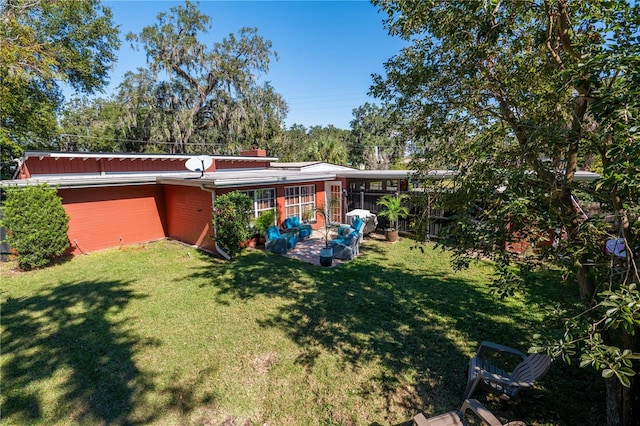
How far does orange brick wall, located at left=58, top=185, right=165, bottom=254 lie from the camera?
32.9 feet

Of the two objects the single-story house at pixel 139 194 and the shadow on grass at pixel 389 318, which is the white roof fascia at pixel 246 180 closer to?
the single-story house at pixel 139 194

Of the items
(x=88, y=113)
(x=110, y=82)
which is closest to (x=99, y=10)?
(x=110, y=82)

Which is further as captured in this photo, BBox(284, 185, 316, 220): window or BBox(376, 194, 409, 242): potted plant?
BBox(284, 185, 316, 220): window

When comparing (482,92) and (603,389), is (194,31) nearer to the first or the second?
(482,92)

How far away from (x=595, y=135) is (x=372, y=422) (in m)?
3.56

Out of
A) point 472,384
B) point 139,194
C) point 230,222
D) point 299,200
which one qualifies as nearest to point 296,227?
point 299,200

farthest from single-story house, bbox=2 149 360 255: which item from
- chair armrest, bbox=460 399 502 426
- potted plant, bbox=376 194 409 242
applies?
chair armrest, bbox=460 399 502 426

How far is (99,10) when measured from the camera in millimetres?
19109

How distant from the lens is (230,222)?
911 centimetres

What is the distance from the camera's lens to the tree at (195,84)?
22047 millimetres

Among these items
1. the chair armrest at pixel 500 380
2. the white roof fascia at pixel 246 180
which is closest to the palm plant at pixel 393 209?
the white roof fascia at pixel 246 180

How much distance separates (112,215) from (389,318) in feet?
34.2

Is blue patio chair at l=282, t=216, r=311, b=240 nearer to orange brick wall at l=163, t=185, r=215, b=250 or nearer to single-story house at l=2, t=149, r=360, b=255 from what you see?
single-story house at l=2, t=149, r=360, b=255

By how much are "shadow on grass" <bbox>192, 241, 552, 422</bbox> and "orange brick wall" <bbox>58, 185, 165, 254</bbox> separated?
478 centimetres
